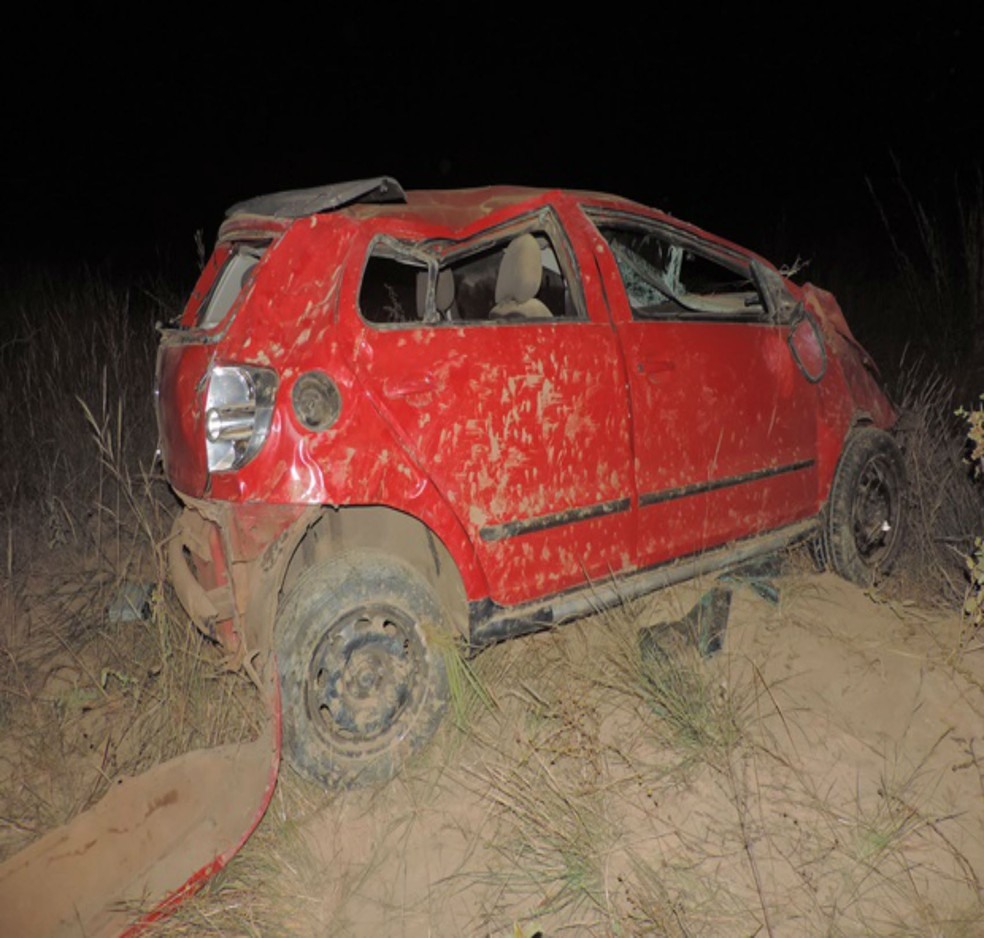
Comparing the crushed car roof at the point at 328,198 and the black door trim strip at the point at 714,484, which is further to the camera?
the black door trim strip at the point at 714,484

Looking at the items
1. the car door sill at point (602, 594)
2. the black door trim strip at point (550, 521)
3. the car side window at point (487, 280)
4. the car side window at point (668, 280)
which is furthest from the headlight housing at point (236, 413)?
the car side window at point (668, 280)

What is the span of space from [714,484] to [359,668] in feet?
5.42

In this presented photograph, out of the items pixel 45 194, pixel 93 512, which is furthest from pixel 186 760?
pixel 45 194

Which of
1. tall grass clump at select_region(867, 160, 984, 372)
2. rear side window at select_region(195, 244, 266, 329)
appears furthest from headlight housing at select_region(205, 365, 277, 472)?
tall grass clump at select_region(867, 160, 984, 372)

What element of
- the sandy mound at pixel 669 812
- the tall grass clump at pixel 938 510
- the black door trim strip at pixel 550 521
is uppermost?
the black door trim strip at pixel 550 521

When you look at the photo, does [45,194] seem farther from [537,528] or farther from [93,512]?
[537,528]

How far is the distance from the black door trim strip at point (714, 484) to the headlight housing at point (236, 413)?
1.48 m

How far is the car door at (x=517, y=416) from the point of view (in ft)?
9.00

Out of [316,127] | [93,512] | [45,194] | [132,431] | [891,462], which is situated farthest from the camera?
[316,127]

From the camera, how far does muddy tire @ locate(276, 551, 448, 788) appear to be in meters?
2.69

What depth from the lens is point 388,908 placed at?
2.46 m

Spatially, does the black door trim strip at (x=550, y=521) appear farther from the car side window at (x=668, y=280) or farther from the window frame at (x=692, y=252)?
the car side window at (x=668, y=280)

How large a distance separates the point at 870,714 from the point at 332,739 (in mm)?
1870

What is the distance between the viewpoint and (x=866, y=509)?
4.25m
